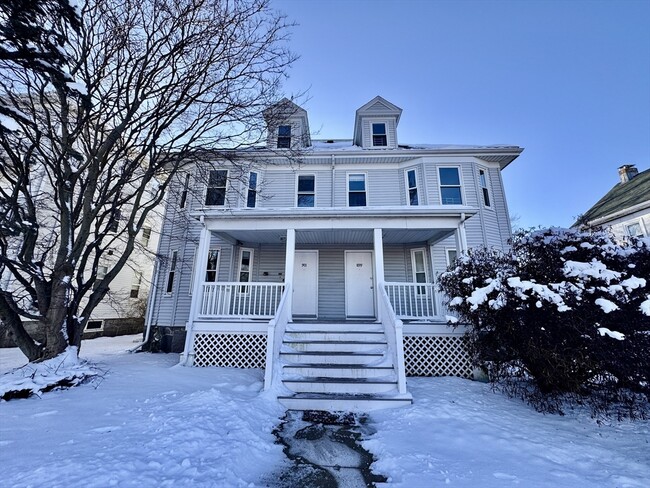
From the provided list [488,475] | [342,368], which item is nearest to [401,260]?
[342,368]

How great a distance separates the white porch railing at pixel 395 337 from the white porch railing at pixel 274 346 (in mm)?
2174

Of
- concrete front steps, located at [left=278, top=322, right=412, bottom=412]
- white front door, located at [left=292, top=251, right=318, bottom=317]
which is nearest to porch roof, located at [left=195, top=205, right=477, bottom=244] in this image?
white front door, located at [left=292, top=251, right=318, bottom=317]

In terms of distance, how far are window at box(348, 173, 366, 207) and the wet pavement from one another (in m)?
7.71

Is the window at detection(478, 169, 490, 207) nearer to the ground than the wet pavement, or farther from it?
farther from it

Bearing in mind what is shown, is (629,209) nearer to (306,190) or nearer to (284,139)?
(306,190)

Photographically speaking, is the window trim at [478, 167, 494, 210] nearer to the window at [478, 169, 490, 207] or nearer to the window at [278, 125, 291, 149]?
the window at [478, 169, 490, 207]

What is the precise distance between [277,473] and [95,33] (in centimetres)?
881

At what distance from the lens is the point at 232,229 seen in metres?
7.65

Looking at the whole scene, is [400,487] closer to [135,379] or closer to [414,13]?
[135,379]

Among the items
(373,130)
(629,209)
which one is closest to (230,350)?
(373,130)

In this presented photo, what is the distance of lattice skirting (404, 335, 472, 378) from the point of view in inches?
255

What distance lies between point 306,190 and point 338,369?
733cm

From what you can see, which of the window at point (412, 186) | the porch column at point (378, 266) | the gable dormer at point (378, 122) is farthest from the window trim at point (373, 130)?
the porch column at point (378, 266)

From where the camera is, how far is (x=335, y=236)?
8.62 m
